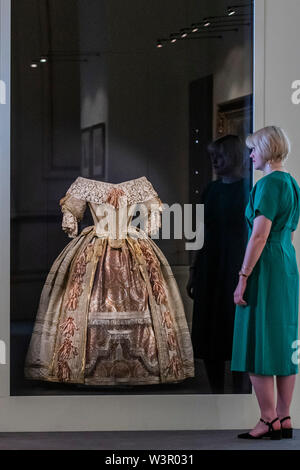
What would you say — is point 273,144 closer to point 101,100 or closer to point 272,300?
point 272,300

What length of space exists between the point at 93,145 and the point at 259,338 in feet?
4.19

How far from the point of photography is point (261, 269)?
416 centimetres

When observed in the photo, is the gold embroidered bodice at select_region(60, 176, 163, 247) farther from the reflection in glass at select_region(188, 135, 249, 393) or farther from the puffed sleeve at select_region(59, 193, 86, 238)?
the reflection in glass at select_region(188, 135, 249, 393)

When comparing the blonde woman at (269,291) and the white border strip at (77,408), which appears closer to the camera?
the blonde woman at (269,291)

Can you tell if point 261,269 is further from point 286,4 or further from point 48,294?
point 286,4

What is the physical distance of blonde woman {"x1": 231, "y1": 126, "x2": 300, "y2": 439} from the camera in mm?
4133

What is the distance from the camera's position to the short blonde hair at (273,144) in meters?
4.16

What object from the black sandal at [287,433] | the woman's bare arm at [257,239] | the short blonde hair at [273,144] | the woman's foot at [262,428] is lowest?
the black sandal at [287,433]

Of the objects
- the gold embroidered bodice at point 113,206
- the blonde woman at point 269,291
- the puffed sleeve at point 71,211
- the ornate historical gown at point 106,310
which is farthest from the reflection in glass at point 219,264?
the puffed sleeve at point 71,211

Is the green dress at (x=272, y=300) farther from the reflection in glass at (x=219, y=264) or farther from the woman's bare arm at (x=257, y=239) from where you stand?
the reflection in glass at (x=219, y=264)

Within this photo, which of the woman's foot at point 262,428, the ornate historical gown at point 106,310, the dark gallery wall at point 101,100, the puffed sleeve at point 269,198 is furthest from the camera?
the dark gallery wall at point 101,100

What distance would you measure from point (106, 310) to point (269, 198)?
0.98 metres

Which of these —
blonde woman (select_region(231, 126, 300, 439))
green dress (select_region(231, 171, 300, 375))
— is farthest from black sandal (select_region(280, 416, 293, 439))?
green dress (select_region(231, 171, 300, 375))

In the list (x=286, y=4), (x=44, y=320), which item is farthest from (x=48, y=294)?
(x=286, y=4)
